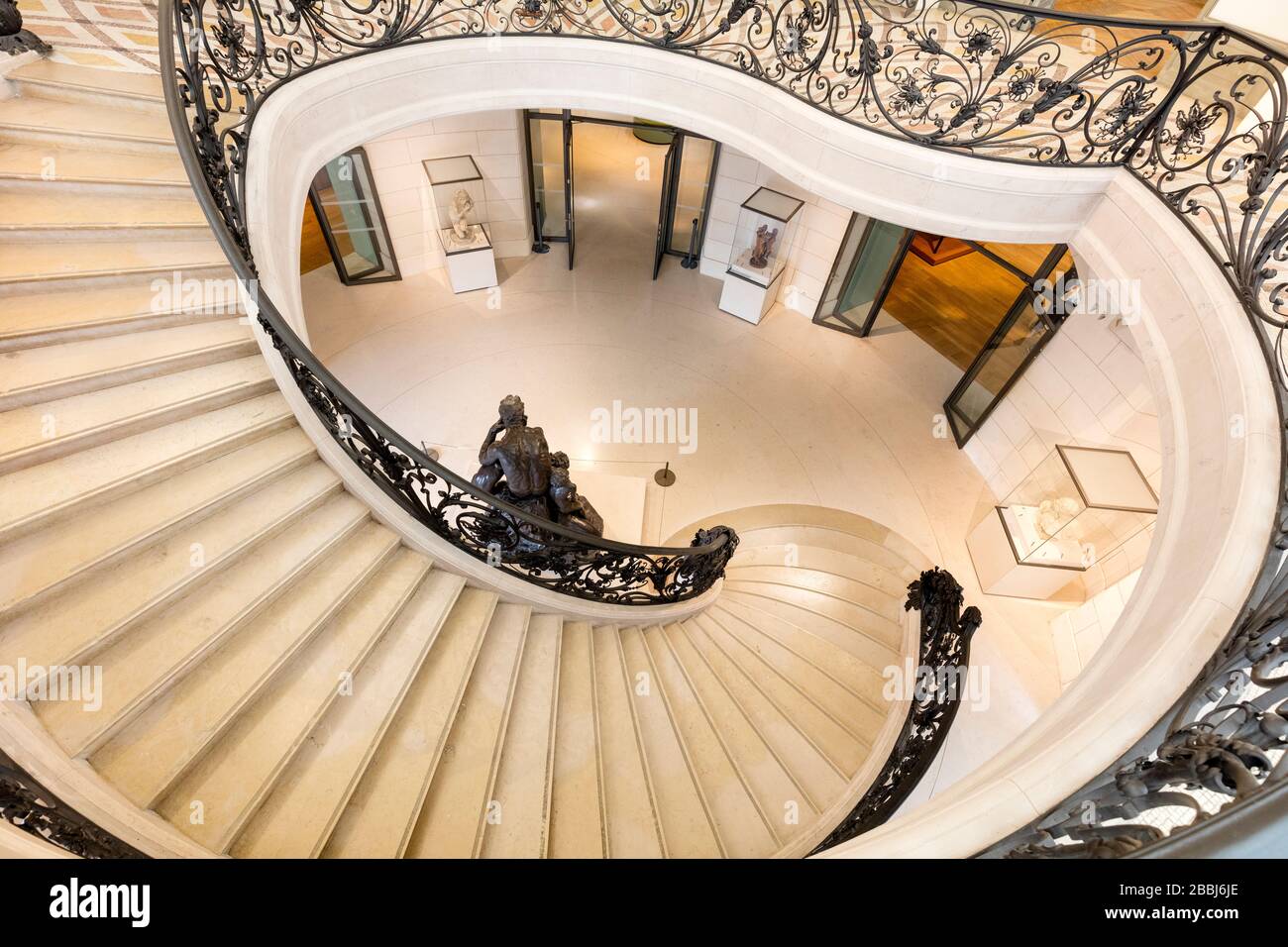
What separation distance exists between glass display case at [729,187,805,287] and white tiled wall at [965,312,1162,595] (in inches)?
154

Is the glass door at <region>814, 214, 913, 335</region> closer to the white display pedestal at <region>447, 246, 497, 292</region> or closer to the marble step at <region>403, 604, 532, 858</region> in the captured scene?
the white display pedestal at <region>447, 246, 497, 292</region>

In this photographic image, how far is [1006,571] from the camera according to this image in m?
6.54

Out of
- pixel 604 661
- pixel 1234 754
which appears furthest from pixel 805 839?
pixel 1234 754

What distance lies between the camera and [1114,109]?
13.9ft

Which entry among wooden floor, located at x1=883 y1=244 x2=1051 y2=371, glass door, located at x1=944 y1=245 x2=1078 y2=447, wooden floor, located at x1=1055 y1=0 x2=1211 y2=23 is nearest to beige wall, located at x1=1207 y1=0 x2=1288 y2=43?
glass door, located at x1=944 y1=245 x2=1078 y2=447

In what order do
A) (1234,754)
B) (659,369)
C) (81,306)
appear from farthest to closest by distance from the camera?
(659,369) < (81,306) < (1234,754)

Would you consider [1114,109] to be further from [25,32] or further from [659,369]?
[25,32]

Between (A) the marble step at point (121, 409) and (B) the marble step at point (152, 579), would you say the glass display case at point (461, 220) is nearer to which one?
(A) the marble step at point (121, 409)

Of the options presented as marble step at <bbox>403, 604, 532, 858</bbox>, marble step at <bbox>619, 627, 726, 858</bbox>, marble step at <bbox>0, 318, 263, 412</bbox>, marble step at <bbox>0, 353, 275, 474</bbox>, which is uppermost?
marble step at <bbox>0, 318, 263, 412</bbox>

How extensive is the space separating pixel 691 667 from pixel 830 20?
18.0ft

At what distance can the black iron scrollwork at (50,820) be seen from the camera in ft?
6.44

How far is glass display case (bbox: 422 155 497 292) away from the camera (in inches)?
348

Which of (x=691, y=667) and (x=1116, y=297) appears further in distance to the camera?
(x=691, y=667)
